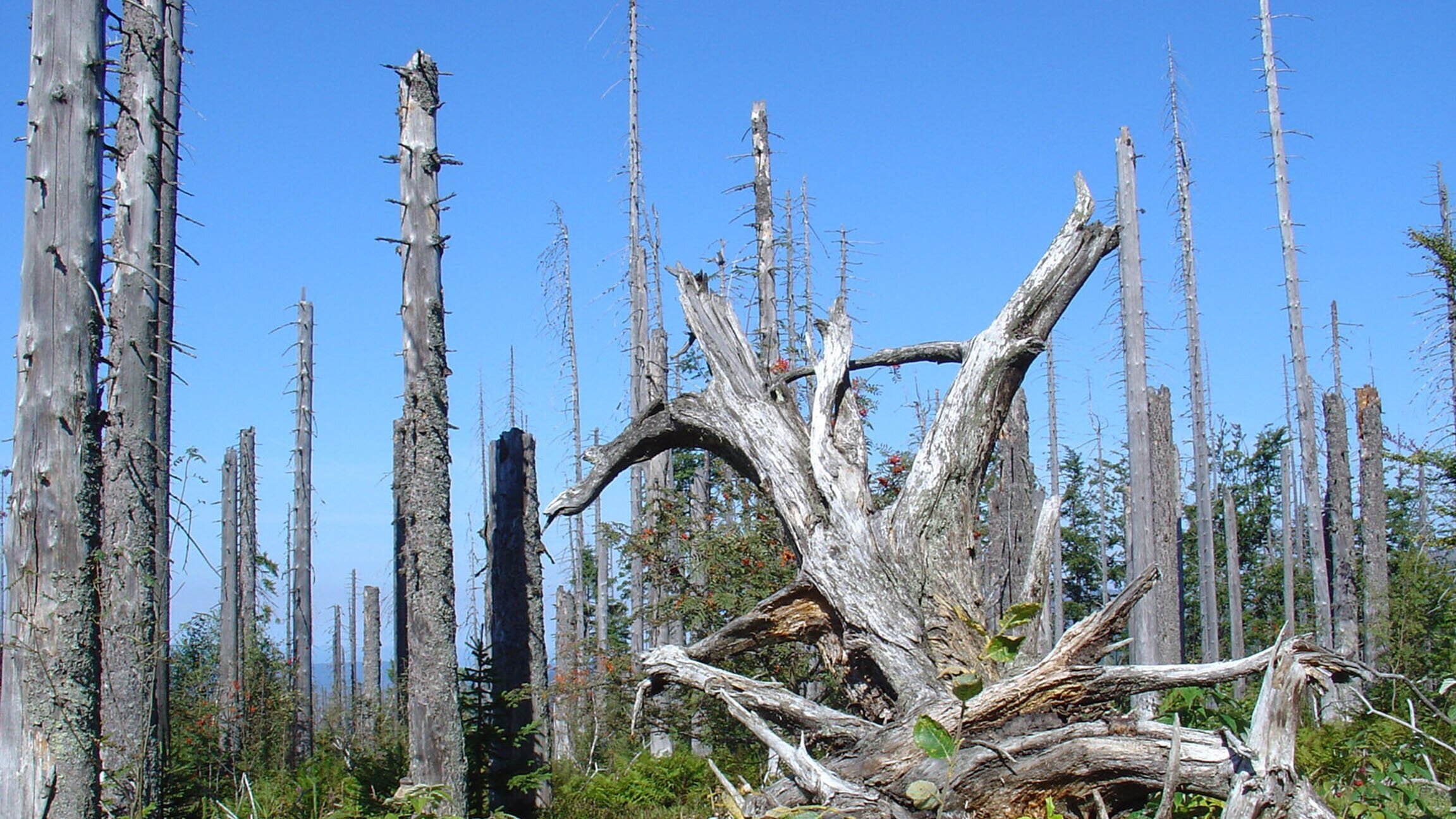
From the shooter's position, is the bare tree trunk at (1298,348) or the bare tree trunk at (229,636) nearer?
the bare tree trunk at (229,636)

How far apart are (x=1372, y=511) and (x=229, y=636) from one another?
22151 millimetres

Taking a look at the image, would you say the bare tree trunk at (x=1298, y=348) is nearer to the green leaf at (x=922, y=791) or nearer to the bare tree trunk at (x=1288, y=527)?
the bare tree trunk at (x=1288, y=527)

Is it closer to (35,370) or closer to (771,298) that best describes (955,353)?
(35,370)

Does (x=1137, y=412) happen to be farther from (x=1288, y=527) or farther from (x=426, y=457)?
(x=1288, y=527)

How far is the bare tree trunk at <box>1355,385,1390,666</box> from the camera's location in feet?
59.5

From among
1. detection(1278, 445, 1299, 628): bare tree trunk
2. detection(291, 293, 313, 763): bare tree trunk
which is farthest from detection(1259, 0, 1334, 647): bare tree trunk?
detection(291, 293, 313, 763): bare tree trunk

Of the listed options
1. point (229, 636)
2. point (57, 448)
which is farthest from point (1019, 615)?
point (229, 636)

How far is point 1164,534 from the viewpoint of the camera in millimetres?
16875

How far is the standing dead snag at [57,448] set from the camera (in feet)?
17.1

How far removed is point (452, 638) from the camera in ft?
29.1

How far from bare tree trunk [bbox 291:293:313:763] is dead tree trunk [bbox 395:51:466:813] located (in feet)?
42.5

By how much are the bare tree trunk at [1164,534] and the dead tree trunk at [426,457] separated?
1140 cm

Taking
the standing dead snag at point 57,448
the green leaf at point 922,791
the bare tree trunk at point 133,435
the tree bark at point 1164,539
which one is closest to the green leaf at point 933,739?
the green leaf at point 922,791

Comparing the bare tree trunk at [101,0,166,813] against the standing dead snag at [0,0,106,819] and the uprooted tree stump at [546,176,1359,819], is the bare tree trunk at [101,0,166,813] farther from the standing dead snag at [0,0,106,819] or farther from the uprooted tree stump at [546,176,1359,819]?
the uprooted tree stump at [546,176,1359,819]
